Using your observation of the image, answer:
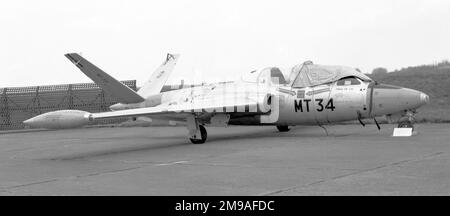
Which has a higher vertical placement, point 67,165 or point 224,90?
point 224,90

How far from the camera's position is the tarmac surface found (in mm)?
8133

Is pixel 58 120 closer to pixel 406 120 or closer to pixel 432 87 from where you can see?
pixel 406 120

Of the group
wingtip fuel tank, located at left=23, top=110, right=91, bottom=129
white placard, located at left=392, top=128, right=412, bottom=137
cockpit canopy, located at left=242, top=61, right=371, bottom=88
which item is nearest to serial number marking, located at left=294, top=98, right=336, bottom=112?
cockpit canopy, located at left=242, top=61, right=371, bottom=88

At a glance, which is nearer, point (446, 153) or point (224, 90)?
point (446, 153)

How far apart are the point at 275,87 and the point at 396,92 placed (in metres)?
3.79

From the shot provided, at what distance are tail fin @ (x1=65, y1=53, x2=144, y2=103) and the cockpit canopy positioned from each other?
14.8ft

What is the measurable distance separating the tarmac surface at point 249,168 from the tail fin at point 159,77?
6.87 meters

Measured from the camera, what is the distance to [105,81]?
1905 cm

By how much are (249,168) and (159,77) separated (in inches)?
530

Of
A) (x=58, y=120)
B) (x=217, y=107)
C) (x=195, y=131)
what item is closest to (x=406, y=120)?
(x=217, y=107)

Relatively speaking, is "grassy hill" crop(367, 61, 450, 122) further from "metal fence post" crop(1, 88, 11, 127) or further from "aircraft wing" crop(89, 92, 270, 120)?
"metal fence post" crop(1, 88, 11, 127)
